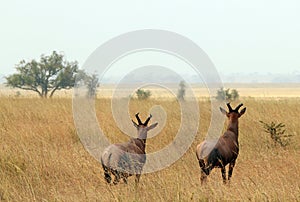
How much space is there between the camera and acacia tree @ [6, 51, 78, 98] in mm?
27891

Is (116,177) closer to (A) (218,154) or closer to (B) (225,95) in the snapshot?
(A) (218,154)

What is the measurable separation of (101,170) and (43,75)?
22479mm

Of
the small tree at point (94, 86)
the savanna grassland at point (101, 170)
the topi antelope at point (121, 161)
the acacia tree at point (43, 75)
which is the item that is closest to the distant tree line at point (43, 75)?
the acacia tree at point (43, 75)

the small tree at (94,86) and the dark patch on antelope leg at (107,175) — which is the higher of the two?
the small tree at (94,86)

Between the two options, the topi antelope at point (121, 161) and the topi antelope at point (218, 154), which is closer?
the topi antelope at point (121, 161)

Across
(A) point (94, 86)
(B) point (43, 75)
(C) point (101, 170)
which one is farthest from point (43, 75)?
(C) point (101, 170)

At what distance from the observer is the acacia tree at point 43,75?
91.5 ft

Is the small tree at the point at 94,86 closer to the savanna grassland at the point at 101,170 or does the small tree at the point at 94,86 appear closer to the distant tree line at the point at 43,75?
the savanna grassland at the point at 101,170

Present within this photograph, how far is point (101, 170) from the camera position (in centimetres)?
631

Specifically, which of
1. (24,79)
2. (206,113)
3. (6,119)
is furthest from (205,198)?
(24,79)

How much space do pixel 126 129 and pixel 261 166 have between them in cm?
320

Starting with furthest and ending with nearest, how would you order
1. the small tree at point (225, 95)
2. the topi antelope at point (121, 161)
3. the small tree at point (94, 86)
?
the small tree at point (94, 86), the small tree at point (225, 95), the topi antelope at point (121, 161)

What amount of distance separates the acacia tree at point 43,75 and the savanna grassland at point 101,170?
16606mm

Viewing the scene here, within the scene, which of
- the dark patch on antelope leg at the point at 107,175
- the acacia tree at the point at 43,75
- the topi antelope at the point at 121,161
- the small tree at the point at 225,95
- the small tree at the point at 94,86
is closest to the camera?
the topi antelope at the point at 121,161
